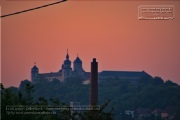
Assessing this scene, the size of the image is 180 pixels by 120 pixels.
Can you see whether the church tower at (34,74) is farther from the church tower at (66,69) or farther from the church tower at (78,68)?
the church tower at (78,68)

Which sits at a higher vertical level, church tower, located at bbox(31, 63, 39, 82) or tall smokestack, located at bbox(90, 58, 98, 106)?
church tower, located at bbox(31, 63, 39, 82)

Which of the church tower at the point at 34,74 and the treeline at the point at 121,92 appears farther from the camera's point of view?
the church tower at the point at 34,74

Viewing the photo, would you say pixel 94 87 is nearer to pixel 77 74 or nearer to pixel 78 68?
pixel 77 74

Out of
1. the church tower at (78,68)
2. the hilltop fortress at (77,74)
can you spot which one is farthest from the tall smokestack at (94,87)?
the church tower at (78,68)

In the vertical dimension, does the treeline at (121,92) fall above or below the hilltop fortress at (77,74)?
below

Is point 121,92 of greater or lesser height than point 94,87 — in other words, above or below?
below

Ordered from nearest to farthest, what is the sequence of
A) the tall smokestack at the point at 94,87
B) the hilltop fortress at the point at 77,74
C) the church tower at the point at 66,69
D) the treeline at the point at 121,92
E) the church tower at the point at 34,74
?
1. the tall smokestack at the point at 94,87
2. the treeline at the point at 121,92
3. the church tower at the point at 34,74
4. the hilltop fortress at the point at 77,74
5. the church tower at the point at 66,69

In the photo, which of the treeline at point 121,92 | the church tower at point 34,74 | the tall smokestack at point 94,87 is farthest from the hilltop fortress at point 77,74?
the tall smokestack at point 94,87

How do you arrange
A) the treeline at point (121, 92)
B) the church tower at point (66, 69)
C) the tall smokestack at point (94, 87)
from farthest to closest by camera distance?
1. the church tower at point (66, 69)
2. the treeline at point (121, 92)
3. the tall smokestack at point (94, 87)

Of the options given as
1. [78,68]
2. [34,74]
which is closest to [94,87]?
[34,74]

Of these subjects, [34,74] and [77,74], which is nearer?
[34,74]

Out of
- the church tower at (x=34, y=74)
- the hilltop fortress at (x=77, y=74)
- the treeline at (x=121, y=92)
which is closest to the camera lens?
the treeline at (x=121, y=92)

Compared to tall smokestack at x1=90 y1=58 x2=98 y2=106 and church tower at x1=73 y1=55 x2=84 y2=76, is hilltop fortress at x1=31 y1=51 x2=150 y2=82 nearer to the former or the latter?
church tower at x1=73 y1=55 x2=84 y2=76

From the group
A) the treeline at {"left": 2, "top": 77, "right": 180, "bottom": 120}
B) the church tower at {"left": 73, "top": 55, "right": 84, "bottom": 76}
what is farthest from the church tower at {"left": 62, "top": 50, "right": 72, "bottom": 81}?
the treeline at {"left": 2, "top": 77, "right": 180, "bottom": 120}
